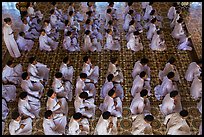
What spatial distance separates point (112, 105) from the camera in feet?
23.1

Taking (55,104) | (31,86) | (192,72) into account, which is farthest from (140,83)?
(31,86)

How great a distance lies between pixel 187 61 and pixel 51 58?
450cm

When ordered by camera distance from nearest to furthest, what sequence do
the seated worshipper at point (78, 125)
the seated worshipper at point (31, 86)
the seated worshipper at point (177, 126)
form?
the seated worshipper at point (78, 125), the seated worshipper at point (177, 126), the seated worshipper at point (31, 86)

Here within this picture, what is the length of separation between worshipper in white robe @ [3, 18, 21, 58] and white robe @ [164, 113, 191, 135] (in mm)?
5547

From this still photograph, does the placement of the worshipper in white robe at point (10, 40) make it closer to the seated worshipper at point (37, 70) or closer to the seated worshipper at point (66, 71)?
the seated worshipper at point (37, 70)

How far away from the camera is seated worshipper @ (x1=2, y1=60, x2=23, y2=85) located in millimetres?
7910

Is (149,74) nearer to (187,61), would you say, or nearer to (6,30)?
(187,61)

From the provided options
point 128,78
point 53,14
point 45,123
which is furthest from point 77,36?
point 45,123

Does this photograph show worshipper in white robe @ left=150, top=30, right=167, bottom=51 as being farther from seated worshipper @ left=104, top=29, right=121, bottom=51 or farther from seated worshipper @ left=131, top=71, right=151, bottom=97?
seated worshipper @ left=131, top=71, right=151, bottom=97

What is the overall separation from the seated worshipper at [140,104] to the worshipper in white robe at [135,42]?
2.74 m

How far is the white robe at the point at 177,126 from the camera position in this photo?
6551 millimetres

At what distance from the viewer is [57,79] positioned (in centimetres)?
741

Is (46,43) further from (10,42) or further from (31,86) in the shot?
(31,86)

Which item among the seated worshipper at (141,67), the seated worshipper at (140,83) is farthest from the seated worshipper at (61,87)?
the seated worshipper at (141,67)
